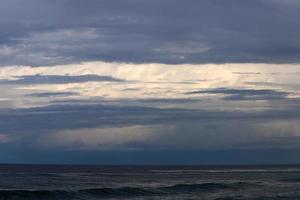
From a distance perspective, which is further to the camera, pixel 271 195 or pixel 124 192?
pixel 124 192

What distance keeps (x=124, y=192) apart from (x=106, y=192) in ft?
6.03

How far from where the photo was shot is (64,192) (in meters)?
55.0

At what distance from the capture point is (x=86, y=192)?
56.0 m

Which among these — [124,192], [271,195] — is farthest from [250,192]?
[124,192]

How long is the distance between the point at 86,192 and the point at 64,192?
2.12 m

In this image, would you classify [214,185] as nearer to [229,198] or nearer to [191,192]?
[191,192]

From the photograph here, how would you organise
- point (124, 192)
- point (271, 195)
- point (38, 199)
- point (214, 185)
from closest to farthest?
point (38, 199), point (271, 195), point (124, 192), point (214, 185)

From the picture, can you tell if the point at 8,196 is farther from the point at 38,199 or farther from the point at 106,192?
the point at 106,192

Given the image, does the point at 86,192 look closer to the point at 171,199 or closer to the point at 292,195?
the point at 171,199

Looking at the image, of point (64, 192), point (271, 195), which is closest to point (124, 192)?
point (64, 192)

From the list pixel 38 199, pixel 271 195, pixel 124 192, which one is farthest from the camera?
pixel 124 192

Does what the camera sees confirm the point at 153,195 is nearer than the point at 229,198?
No

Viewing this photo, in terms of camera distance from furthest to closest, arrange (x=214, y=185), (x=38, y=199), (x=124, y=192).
Answer: (x=214, y=185) → (x=124, y=192) → (x=38, y=199)

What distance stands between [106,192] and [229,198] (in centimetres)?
1228
